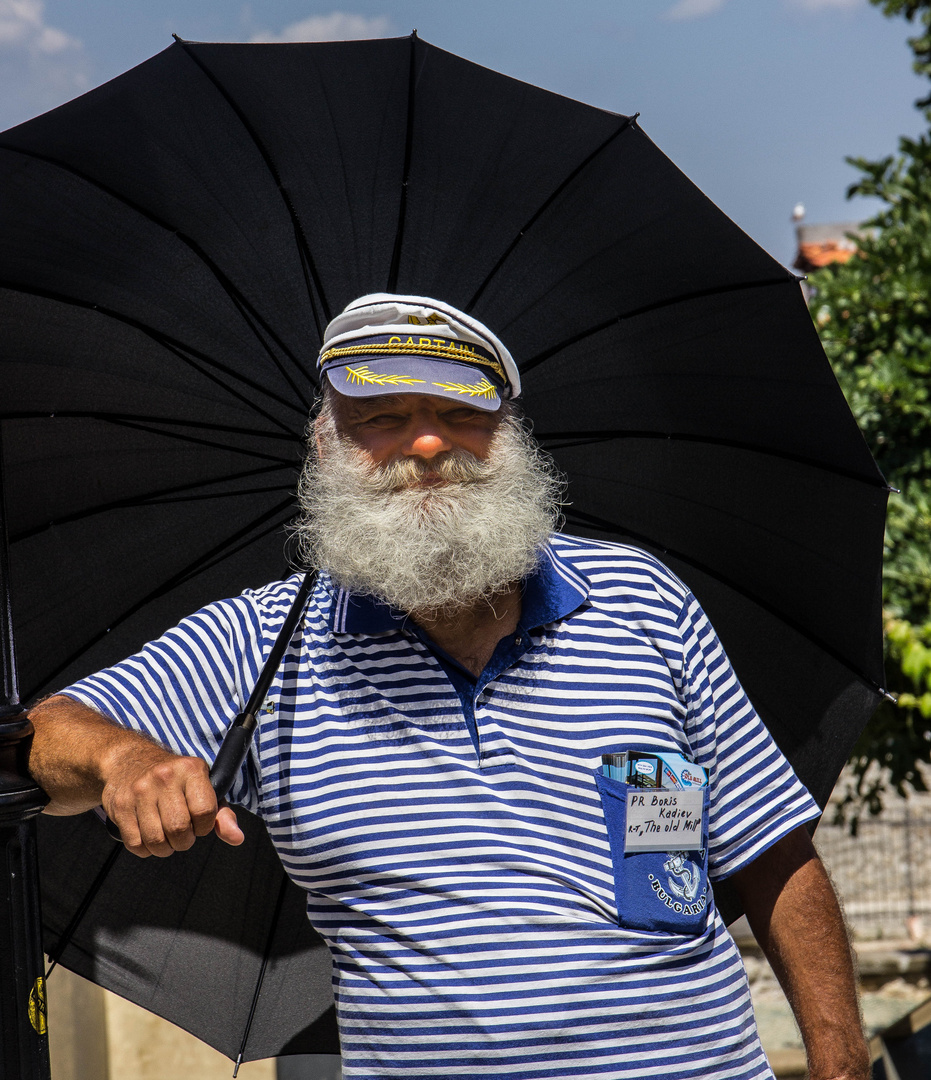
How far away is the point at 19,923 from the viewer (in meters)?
1.45

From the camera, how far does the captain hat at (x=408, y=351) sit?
6.78 feet

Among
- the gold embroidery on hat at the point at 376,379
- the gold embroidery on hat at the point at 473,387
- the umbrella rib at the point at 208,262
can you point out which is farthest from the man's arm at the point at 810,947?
the umbrella rib at the point at 208,262

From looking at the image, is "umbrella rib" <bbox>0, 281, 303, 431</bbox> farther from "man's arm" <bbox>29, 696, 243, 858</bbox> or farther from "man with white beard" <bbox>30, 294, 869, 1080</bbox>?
"man's arm" <bbox>29, 696, 243, 858</bbox>

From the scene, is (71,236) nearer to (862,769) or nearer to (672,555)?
(672,555)

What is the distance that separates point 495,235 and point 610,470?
61 cm

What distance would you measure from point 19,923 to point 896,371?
4806 millimetres

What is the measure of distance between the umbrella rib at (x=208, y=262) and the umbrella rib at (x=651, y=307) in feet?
1.73

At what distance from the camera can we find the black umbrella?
204 cm

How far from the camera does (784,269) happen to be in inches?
86.6

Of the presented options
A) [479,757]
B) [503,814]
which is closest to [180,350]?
[479,757]

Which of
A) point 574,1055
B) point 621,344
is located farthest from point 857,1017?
point 621,344

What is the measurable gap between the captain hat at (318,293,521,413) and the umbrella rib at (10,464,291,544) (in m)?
0.36

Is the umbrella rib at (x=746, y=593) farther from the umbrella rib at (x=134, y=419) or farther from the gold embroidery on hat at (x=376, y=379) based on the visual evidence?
the umbrella rib at (x=134, y=419)

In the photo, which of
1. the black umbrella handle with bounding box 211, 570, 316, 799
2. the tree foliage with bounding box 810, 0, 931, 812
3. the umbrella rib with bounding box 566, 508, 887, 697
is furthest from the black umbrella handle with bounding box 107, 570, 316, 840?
the tree foliage with bounding box 810, 0, 931, 812
